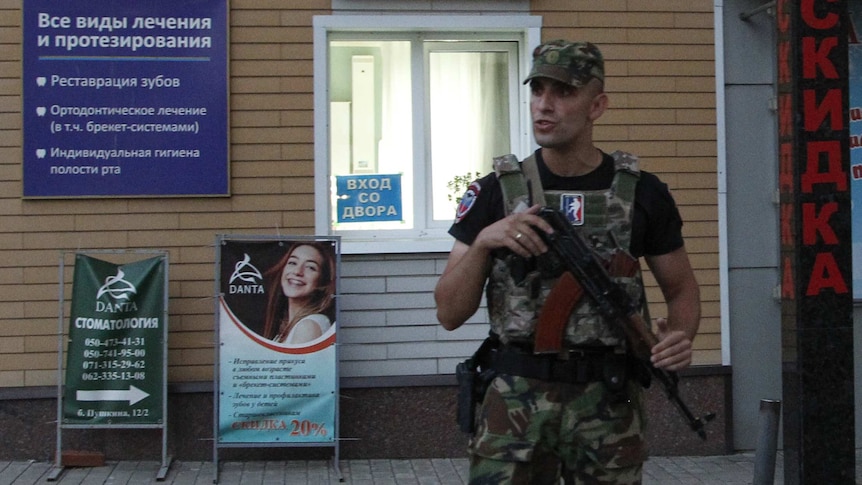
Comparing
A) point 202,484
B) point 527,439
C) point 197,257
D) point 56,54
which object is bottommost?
point 202,484

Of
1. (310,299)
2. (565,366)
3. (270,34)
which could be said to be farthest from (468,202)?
(270,34)

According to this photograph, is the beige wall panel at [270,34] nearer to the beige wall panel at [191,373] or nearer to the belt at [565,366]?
the beige wall panel at [191,373]

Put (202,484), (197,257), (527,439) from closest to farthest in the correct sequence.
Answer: (527,439) < (202,484) < (197,257)

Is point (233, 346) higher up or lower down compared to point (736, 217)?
lower down

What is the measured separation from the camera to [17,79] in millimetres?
7195

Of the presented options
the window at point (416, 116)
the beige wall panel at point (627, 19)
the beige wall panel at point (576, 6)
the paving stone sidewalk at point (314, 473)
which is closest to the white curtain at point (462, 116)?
the window at point (416, 116)

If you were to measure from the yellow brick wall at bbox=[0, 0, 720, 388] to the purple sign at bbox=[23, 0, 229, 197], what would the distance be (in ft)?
0.32

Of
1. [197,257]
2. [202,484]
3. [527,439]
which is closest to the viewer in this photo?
[527,439]

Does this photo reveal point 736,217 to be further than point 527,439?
Yes

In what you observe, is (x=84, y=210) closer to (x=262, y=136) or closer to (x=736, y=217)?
(x=262, y=136)

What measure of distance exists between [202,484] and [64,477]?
85cm

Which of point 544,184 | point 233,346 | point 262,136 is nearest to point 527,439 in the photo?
point 544,184

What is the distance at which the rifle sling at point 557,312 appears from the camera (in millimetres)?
3338

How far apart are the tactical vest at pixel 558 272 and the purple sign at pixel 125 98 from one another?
13.6ft
